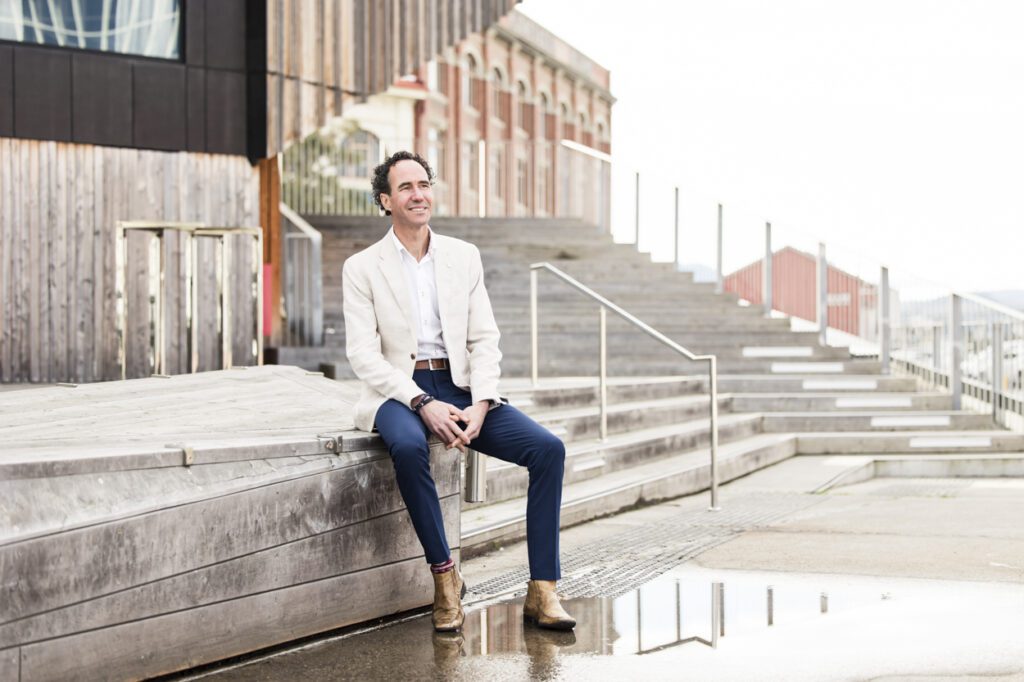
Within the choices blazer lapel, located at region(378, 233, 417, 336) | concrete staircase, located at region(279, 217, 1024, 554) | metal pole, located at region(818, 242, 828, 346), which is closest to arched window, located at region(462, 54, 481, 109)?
concrete staircase, located at region(279, 217, 1024, 554)

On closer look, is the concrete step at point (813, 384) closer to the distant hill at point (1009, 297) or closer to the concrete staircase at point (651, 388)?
the concrete staircase at point (651, 388)

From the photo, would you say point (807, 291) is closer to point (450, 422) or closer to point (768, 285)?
point (768, 285)

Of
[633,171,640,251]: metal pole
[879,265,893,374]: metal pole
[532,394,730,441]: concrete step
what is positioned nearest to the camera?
[532,394,730,441]: concrete step

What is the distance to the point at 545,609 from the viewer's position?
4.88 metres

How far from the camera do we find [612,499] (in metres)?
8.06

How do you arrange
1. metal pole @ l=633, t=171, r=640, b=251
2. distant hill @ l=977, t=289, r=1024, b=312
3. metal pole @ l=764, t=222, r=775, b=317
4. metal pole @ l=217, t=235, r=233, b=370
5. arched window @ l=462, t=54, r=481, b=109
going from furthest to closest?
1. arched window @ l=462, t=54, r=481, b=109
2. metal pole @ l=633, t=171, r=640, b=251
3. metal pole @ l=764, t=222, r=775, b=317
4. distant hill @ l=977, t=289, r=1024, b=312
5. metal pole @ l=217, t=235, r=233, b=370

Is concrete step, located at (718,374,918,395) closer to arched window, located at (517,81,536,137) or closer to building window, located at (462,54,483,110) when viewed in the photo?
building window, located at (462,54,483,110)

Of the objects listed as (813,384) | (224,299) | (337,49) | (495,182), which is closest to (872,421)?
(813,384)

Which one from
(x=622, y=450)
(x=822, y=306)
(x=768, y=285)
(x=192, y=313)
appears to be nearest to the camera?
(x=622, y=450)

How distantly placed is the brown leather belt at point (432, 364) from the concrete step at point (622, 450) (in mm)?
2170

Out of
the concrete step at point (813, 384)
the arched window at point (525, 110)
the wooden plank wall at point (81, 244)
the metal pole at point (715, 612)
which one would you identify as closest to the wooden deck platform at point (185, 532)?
the metal pole at point (715, 612)

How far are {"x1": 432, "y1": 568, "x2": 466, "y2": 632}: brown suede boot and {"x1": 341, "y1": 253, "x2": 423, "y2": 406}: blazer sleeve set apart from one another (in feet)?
2.15

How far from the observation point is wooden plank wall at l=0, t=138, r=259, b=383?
12172 millimetres

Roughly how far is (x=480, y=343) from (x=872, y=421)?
7.73 meters
